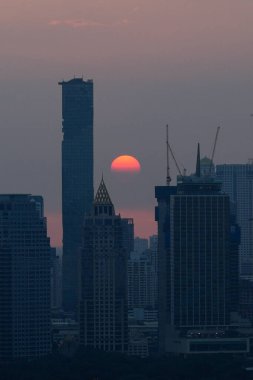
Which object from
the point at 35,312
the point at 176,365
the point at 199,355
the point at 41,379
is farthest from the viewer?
the point at 35,312

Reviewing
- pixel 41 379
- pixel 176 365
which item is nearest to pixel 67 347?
pixel 176 365

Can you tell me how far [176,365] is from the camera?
167375mm

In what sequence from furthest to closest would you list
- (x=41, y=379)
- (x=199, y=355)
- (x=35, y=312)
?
(x=35, y=312), (x=199, y=355), (x=41, y=379)

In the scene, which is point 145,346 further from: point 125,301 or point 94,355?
point 94,355

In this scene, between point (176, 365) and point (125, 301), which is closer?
point (176, 365)

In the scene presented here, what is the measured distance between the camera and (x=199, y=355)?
7367 inches

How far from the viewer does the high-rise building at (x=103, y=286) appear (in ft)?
643

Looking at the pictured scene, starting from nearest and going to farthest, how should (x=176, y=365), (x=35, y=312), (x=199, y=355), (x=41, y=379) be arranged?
(x=41, y=379) → (x=176, y=365) → (x=199, y=355) → (x=35, y=312)

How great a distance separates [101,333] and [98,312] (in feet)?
5.89

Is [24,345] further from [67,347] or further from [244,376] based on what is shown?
[244,376]

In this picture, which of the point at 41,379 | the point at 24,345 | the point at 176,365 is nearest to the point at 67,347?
the point at 24,345

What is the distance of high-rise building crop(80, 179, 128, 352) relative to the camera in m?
196

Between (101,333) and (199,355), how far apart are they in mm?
12117

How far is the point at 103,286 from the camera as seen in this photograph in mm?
196500
